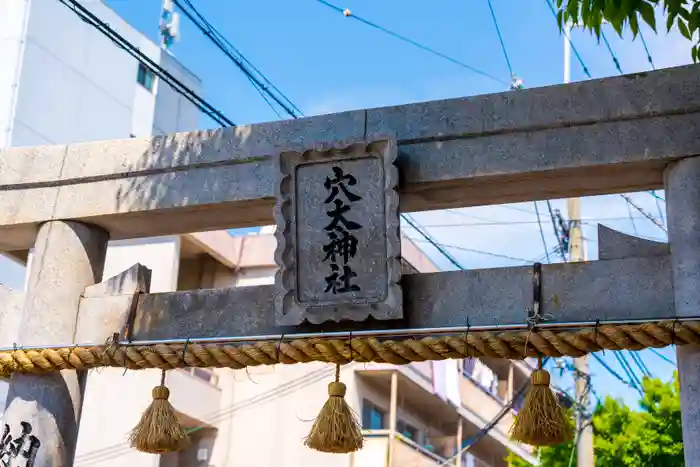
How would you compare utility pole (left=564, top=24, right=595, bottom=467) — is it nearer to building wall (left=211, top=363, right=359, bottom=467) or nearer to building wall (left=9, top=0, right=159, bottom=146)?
building wall (left=211, top=363, right=359, bottom=467)

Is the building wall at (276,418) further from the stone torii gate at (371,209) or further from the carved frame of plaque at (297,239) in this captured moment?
the carved frame of plaque at (297,239)

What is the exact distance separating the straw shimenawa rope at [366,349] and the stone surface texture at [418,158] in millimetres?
865

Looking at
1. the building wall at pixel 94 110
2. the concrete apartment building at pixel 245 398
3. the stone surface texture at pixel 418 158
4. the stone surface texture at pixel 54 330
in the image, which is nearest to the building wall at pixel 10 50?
the building wall at pixel 94 110

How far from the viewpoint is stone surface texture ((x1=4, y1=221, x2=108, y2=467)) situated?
19.2ft

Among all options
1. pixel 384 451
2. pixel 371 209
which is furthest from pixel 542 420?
pixel 384 451

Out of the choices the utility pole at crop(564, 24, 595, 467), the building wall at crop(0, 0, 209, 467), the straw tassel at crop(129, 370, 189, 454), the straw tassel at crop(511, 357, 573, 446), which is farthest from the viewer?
the building wall at crop(0, 0, 209, 467)

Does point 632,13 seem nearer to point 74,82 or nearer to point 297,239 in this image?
point 297,239

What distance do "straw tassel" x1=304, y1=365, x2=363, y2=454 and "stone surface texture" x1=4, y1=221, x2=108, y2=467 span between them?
1.54 metres

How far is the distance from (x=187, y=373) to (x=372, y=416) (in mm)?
3619

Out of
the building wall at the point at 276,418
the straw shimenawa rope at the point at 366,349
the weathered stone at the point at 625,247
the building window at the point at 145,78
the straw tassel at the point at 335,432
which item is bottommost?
the straw tassel at the point at 335,432

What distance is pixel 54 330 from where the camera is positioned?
6051 millimetres

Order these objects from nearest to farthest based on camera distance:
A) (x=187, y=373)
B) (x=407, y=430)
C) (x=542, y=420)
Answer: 1. (x=542, y=420)
2. (x=187, y=373)
3. (x=407, y=430)

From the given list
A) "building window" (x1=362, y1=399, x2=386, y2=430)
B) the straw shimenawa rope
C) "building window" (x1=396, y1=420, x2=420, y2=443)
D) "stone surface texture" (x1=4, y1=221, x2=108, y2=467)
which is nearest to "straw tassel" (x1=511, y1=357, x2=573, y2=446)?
the straw shimenawa rope

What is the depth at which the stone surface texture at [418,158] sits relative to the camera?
17.5 feet
